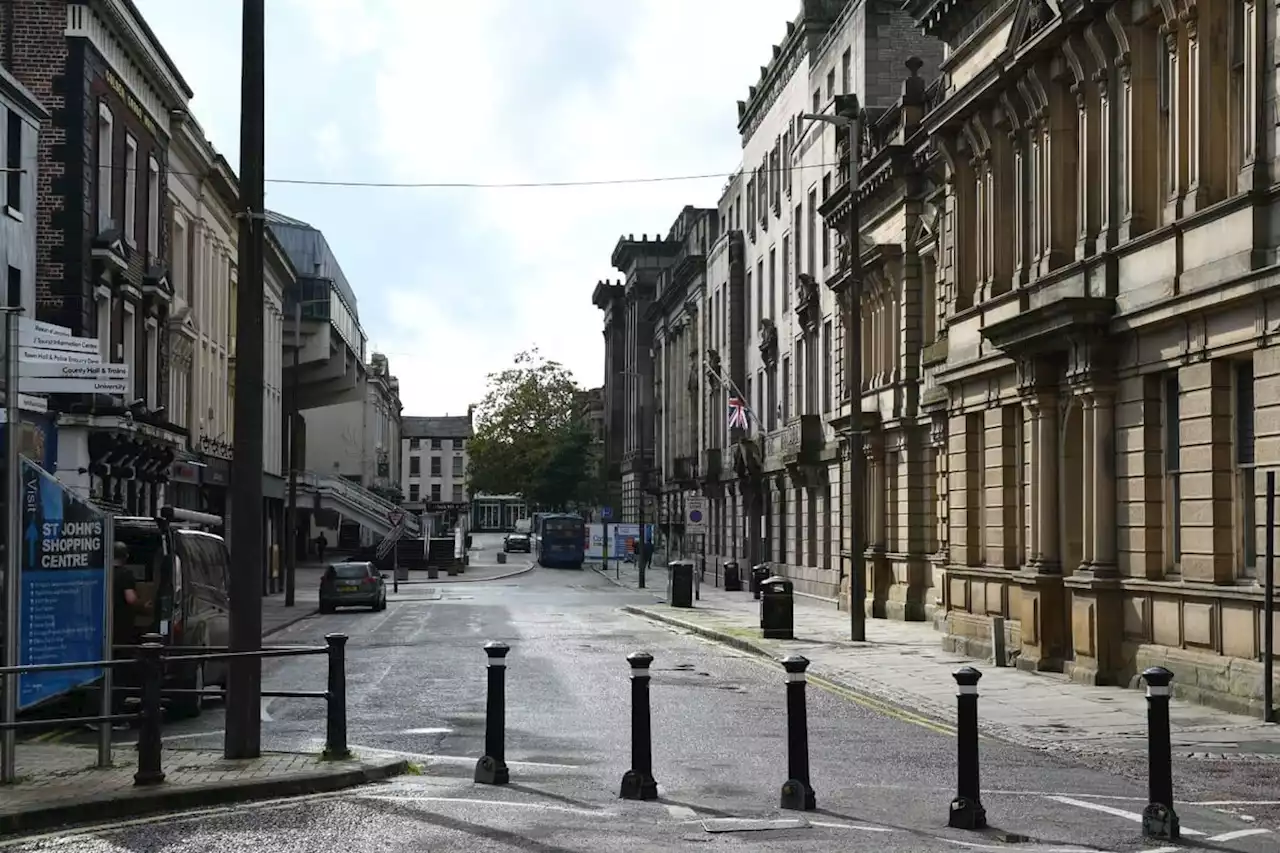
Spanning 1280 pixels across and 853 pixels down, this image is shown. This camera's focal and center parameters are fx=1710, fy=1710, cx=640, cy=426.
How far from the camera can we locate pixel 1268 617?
16.9 metres

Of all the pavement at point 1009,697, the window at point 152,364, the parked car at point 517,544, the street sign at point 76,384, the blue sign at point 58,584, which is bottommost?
the parked car at point 517,544

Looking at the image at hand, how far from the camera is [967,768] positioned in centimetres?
1087

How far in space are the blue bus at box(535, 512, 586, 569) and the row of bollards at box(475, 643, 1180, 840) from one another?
253 feet

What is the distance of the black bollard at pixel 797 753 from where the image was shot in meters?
11.6

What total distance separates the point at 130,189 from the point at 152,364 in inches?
199

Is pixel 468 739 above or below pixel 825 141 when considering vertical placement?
below

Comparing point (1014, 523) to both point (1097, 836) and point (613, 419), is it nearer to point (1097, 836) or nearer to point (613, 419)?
point (1097, 836)

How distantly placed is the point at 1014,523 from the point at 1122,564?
14.7 ft

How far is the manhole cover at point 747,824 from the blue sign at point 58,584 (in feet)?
17.0

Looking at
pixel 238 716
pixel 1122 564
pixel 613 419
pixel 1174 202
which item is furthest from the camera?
pixel 613 419

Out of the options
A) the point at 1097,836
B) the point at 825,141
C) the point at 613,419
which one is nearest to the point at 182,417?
the point at 825,141

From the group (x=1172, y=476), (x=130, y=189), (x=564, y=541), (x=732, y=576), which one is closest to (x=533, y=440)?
(x=564, y=541)

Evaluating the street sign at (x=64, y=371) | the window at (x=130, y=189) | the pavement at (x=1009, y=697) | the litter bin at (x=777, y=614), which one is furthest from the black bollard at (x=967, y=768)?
the window at (x=130, y=189)

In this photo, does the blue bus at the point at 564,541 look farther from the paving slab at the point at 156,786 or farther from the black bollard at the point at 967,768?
the black bollard at the point at 967,768
